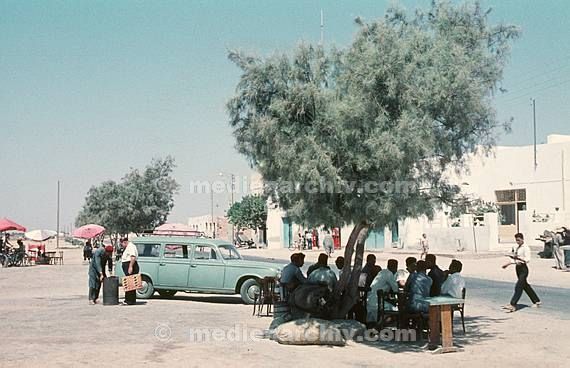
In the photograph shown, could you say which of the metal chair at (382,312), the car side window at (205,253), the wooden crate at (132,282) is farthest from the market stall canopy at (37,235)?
the metal chair at (382,312)

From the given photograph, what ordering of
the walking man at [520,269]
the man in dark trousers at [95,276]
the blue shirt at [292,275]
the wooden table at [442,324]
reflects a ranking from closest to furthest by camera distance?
the wooden table at [442,324] → the blue shirt at [292,275] → the walking man at [520,269] → the man in dark trousers at [95,276]

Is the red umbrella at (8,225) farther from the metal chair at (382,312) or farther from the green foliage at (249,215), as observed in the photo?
the green foliage at (249,215)

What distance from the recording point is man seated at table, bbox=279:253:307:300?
44.6 feet

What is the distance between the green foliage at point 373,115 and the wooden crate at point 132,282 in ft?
23.7

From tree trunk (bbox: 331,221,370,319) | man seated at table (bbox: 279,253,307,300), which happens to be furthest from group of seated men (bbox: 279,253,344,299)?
tree trunk (bbox: 331,221,370,319)

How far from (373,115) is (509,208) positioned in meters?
45.5

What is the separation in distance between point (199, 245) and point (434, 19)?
9.90 meters

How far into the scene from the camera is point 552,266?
107 ft

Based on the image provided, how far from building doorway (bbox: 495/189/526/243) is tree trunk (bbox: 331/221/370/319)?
4015 centimetres

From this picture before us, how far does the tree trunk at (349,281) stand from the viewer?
492 inches

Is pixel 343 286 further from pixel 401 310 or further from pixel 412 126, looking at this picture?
pixel 412 126

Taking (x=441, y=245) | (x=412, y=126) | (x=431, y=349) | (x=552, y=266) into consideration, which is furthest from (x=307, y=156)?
(x=441, y=245)

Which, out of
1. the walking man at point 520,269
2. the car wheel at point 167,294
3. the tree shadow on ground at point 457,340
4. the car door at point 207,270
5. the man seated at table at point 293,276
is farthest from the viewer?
the car wheel at point 167,294

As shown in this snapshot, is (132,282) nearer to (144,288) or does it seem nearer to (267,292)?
(144,288)
